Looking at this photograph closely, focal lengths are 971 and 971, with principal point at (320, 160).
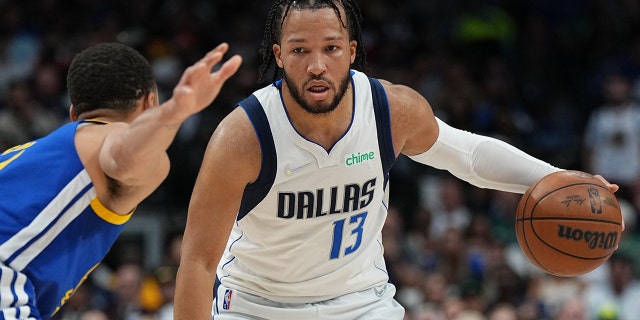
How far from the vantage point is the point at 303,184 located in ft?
14.9

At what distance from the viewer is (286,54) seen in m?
4.48

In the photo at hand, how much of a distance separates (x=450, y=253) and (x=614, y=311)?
181 centimetres

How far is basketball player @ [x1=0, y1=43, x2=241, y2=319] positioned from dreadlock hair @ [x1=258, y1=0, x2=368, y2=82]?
0.94m

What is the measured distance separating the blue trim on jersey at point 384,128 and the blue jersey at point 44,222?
4.84 ft

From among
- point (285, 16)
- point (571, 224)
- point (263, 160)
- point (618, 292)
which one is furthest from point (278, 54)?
point (618, 292)

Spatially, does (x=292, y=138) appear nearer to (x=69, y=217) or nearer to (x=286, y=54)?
(x=286, y=54)

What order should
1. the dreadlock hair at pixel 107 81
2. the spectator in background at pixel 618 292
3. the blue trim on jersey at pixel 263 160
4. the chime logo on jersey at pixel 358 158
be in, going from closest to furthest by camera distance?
the dreadlock hair at pixel 107 81, the blue trim on jersey at pixel 263 160, the chime logo on jersey at pixel 358 158, the spectator in background at pixel 618 292

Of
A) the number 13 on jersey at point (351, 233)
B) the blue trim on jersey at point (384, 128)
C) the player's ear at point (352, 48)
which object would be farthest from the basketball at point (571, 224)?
the player's ear at point (352, 48)

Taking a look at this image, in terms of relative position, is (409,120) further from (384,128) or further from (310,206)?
(310,206)

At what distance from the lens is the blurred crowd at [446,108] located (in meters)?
9.65

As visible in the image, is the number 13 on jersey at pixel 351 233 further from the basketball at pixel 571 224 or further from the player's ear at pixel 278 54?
the basketball at pixel 571 224

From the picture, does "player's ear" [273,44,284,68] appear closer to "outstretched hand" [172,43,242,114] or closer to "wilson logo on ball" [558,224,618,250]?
"outstretched hand" [172,43,242,114]

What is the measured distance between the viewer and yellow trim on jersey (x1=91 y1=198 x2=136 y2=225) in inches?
144

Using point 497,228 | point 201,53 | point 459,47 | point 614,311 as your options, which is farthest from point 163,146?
point 459,47
